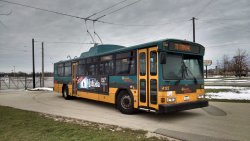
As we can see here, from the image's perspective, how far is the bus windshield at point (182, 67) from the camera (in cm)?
805

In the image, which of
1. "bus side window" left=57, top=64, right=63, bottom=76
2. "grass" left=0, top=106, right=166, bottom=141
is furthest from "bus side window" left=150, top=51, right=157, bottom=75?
"bus side window" left=57, top=64, right=63, bottom=76

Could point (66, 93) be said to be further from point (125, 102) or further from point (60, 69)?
point (125, 102)

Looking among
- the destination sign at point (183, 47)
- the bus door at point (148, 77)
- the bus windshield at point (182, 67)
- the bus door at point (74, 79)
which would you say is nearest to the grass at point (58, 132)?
the bus door at point (148, 77)

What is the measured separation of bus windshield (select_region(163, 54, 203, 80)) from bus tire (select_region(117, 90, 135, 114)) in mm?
2074

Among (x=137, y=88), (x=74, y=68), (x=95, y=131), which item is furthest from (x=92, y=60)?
(x=95, y=131)

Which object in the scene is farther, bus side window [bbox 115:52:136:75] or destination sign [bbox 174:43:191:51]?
bus side window [bbox 115:52:136:75]

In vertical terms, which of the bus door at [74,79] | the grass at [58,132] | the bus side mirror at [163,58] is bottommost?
the grass at [58,132]

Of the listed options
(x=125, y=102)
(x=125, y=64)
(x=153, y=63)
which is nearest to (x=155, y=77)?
(x=153, y=63)

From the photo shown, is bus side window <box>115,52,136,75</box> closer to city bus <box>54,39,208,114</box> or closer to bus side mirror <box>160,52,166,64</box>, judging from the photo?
city bus <box>54,39,208,114</box>

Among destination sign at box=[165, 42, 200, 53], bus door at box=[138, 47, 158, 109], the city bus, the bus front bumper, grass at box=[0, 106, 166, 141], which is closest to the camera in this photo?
grass at box=[0, 106, 166, 141]

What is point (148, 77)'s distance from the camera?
8359 millimetres

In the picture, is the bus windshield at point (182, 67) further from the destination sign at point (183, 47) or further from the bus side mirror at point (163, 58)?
the bus side mirror at point (163, 58)

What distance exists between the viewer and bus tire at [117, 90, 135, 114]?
30.6ft

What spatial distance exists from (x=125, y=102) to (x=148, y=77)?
6.39 ft
